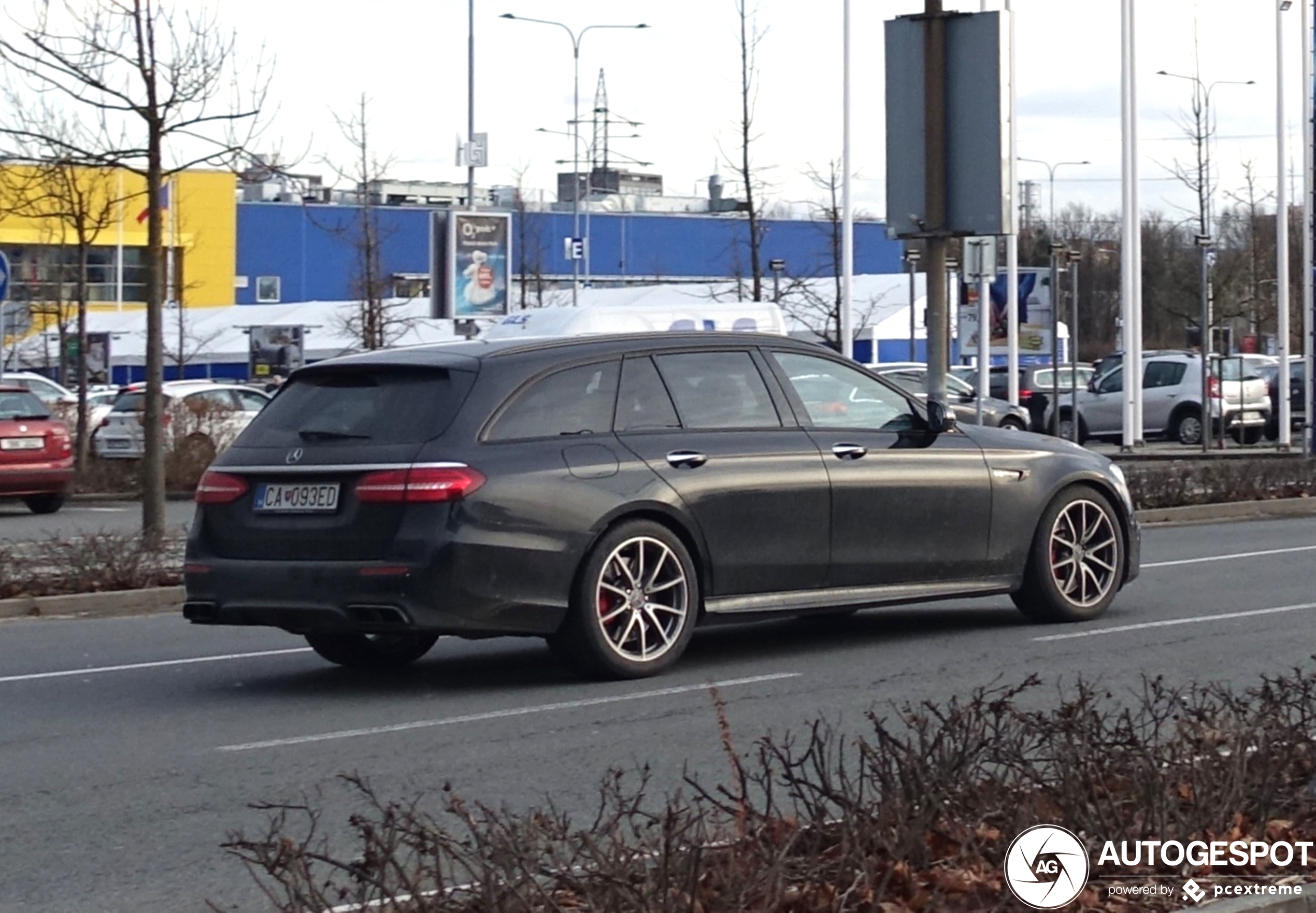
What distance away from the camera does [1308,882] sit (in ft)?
17.7

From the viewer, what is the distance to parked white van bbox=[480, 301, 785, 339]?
29.2 m

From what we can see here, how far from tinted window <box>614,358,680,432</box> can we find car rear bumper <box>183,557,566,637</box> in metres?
1.09

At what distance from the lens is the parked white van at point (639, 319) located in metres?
29.2

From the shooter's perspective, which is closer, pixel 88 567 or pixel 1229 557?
pixel 88 567

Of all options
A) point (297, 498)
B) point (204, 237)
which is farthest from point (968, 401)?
point (204, 237)

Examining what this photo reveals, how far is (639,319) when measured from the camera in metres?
31.2

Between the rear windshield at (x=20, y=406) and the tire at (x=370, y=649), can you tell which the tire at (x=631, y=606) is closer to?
the tire at (x=370, y=649)

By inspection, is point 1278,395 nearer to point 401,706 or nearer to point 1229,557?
point 1229,557

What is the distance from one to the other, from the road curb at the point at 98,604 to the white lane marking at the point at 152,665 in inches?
98.7

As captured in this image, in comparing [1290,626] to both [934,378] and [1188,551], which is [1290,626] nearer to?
[1188,551]

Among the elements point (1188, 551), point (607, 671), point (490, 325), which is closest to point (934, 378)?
point (1188, 551)

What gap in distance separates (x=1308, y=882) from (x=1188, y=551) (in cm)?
1157

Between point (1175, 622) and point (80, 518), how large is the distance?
623 inches

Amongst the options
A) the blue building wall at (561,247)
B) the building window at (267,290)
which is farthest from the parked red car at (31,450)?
the building window at (267,290)
